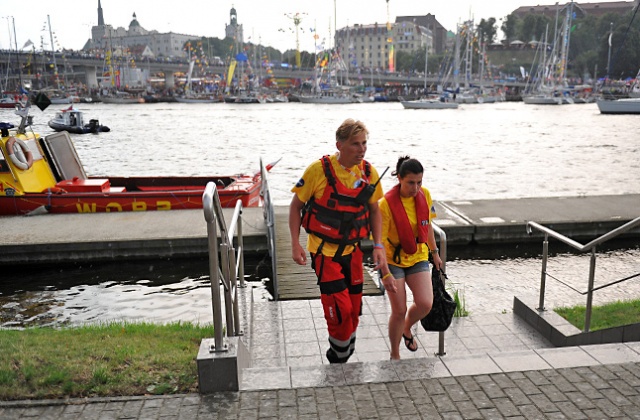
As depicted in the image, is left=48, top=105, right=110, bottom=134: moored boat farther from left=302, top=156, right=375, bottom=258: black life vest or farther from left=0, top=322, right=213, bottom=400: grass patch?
left=302, top=156, right=375, bottom=258: black life vest

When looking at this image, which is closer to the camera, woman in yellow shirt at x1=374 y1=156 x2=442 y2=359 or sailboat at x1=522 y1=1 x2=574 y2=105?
woman in yellow shirt at x1=374 y1=156 x2=442 y2=359

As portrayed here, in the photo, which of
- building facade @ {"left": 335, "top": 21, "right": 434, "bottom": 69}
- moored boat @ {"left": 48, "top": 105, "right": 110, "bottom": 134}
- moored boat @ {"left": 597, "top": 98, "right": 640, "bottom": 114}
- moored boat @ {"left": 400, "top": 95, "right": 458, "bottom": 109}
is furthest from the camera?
building facade @ {"left": 335, "top": 21, "right": 434, "bottom": 69}

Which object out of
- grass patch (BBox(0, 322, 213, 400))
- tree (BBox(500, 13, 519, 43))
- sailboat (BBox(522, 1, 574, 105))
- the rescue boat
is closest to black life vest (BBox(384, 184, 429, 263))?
grass patch (BBox(0, 322, 213, 400))

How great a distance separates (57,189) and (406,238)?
452 inches

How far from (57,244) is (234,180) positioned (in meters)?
5.88

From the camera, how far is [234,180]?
1598 centimetres

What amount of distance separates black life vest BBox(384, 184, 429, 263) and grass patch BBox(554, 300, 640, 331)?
98.5 inches

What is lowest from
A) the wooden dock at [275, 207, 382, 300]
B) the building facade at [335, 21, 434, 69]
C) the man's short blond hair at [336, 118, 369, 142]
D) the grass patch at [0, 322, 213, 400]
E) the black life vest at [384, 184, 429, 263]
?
the wooden dock at [275, 207, 382, 300]

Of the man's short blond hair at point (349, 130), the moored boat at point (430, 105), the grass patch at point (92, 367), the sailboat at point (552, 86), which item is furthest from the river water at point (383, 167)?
the sailboat at point (552, 86)

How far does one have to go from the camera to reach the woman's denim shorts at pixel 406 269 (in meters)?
4.75

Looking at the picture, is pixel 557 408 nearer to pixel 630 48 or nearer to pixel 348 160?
pixel 348 160

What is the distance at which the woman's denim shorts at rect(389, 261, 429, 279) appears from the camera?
475 cm

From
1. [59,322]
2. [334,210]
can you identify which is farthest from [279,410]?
[59,322]

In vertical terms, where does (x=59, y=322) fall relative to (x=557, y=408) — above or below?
below
